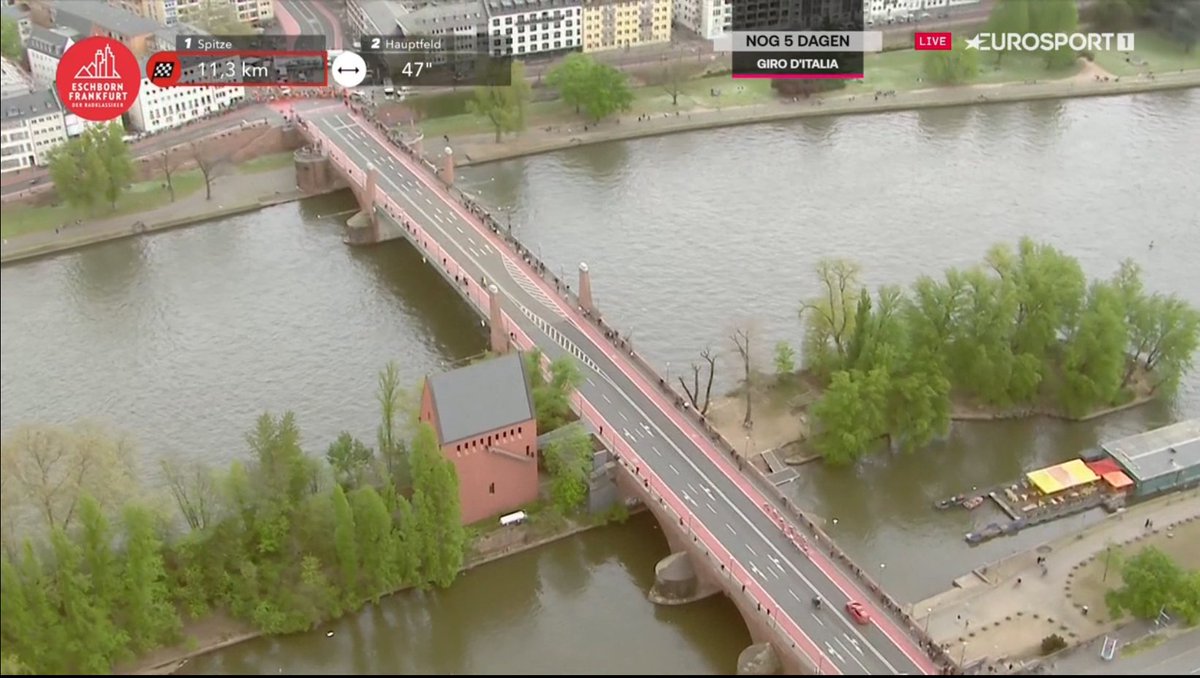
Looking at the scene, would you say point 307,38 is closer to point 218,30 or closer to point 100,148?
point 218,30

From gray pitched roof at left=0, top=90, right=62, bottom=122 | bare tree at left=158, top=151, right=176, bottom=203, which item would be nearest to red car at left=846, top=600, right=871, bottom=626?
bare tree at left=158, top=151, right=176, bottom=203

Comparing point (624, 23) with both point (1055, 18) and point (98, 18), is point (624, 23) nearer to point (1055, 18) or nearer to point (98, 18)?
point (1055, 18)

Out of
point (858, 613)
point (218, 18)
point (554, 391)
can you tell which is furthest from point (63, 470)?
point (218, 18)

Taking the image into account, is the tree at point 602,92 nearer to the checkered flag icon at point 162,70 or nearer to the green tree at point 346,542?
the checkered flag icon at point 162,70

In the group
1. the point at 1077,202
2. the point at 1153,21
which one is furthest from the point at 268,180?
the point at 1153,21
